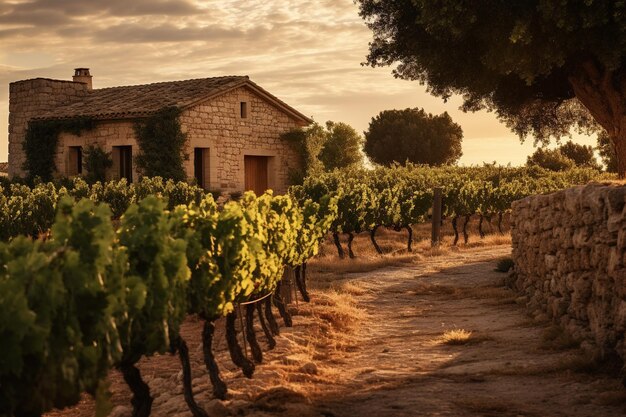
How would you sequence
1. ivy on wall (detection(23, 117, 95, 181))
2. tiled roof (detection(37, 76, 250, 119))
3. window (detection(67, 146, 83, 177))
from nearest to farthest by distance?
tiled roof (detection(37, 76, 250, 119)), window (detection(67, 146, 83, 177)), ivy on wall (detection(23, 117, 95, 181))

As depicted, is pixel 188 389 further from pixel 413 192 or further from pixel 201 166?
pixel 201 166

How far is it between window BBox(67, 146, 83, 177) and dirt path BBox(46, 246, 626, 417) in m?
18.4

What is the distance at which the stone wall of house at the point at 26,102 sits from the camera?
108ft

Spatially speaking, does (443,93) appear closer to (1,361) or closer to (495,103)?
(495,103)

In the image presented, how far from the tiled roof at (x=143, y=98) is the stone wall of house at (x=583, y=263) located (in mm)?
16959

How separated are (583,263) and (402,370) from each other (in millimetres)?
2570

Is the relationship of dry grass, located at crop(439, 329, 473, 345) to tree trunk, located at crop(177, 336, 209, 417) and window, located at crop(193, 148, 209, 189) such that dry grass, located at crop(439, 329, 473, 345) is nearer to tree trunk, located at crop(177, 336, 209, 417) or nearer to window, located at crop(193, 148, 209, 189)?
tree trunk, located at crop(177, 336, 209, 417)

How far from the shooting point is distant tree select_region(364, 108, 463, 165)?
6419 centimetres

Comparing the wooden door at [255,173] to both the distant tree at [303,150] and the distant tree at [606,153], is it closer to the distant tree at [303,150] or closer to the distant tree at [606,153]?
the distant tree at [303,150]

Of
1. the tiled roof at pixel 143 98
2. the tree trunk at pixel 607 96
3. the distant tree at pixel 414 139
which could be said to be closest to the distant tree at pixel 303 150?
the tiled roof at pixel 143 98

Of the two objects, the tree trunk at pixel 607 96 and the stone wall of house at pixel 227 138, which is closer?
the tree trunk at pixel 607 96

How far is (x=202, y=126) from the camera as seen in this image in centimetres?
2842

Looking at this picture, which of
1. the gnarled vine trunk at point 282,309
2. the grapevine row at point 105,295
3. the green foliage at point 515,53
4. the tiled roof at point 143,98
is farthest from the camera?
the tiled roof at point 143,98

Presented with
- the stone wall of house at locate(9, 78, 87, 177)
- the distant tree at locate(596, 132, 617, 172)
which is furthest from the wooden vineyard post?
the distant tree at locate(596, 132, 617, 172)
